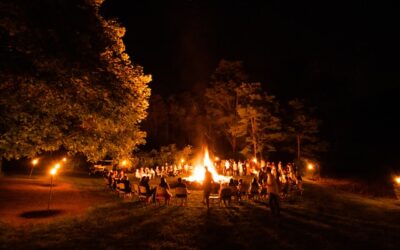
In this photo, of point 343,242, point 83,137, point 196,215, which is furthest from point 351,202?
point 83,137

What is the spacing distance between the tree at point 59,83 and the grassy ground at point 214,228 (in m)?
2.93

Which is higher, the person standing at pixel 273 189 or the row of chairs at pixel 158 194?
the person standing at pixel 273 189

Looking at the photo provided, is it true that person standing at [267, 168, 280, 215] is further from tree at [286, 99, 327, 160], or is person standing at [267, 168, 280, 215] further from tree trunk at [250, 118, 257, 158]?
tree trunk at [250, 118, 257, 158]

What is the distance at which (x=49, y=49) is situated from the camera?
9.89m

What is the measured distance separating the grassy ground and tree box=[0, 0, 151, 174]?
2.93 metres

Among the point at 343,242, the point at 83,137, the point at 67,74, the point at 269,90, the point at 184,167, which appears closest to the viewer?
the point at 343,242

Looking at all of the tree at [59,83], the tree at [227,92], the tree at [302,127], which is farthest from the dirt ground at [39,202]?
the tree at [227,92]

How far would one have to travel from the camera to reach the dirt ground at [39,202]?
40.2 feet

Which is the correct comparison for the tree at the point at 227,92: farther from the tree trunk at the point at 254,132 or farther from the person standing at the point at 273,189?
the person standing at the point at 273,189

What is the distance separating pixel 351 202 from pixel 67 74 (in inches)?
627

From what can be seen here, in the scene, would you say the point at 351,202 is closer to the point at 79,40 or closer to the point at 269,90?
the point at 79,40

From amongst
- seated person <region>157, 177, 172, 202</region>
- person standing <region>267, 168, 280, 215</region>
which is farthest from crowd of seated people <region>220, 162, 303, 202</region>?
seated person <region>157, 177, 172, 202</region>

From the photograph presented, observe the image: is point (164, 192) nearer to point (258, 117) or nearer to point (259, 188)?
point (259, 188)

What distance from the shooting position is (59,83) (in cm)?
1023
